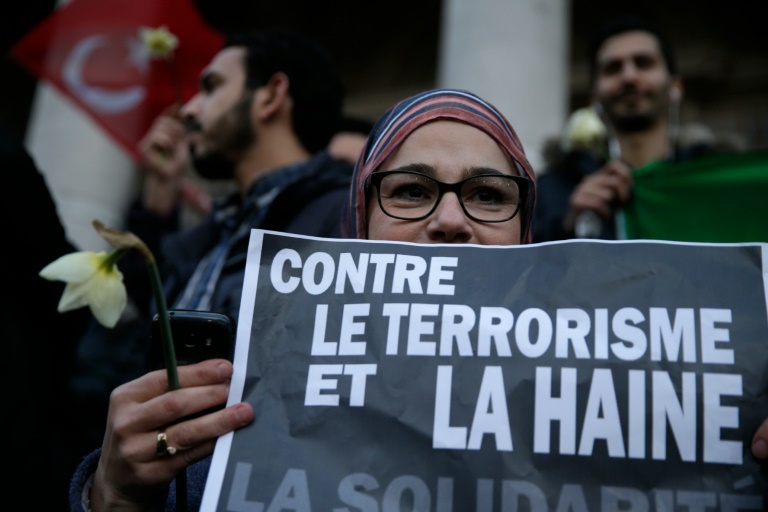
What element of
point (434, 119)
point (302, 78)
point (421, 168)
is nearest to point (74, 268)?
point (421, 168)

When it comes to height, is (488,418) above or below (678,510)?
above

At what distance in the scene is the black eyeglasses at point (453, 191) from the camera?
1829 millimetres

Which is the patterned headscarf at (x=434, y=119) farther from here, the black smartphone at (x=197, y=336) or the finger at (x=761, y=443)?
the finger at (x=761, y=443)

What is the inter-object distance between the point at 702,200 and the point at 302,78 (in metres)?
1.65

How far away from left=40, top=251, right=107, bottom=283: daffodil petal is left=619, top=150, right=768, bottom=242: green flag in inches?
90.9

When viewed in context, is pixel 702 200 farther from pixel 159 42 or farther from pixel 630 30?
pixel 159 42

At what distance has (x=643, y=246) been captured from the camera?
1.45 metres

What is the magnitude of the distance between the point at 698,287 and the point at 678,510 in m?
0.36

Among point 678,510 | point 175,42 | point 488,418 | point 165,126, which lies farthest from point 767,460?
point 175,42

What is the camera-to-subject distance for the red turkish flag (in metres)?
4.93

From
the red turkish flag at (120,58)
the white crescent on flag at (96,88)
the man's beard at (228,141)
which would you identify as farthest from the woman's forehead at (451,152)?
the white crescent on flag at (96,88)

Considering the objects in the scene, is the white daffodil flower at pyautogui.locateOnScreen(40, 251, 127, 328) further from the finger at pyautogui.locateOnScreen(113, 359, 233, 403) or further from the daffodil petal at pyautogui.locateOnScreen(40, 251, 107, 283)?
the finger at pyautogui.locateOnScreen(113, 359, 233, 403)

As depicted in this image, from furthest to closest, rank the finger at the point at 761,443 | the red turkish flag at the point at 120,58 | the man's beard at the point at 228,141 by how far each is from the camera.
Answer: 1. the red turkish flag at the point at 120,58
2. the man's beard at the point at 228,141
3. the finger at the point at 761,443

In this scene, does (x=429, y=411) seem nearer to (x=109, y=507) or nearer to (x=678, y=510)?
(x=678, y=510)
